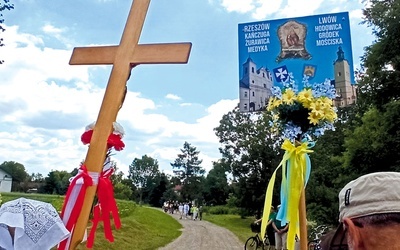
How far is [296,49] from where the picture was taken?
25.8ft

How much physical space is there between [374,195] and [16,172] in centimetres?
7810

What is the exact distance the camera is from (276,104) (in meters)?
4.46

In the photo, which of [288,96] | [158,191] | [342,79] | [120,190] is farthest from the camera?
[158,191]

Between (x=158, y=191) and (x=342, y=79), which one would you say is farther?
(x=158, y=191)

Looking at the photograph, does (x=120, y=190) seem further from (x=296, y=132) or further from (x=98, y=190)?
(x=98, y=190)

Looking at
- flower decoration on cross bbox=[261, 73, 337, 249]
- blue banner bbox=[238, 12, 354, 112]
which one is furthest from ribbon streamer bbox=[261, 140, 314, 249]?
blue banner bbox=[238, 12, 354, 112]

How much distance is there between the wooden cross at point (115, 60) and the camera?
2.41m

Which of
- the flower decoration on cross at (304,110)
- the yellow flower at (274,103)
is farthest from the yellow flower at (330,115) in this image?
the yellow flower at (274,103)

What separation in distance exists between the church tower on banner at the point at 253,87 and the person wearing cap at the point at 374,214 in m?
7.51

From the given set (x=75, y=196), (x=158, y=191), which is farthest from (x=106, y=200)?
(x=158, y=191)

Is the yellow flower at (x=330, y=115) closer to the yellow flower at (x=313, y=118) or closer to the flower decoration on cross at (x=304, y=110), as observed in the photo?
the flower decoration on cross at (x=304, y=110)

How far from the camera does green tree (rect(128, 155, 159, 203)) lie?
84125 millimetres

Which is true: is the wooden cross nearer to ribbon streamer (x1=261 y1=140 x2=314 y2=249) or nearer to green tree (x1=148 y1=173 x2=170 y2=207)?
ribbon streamer (x1=261 y1=140 x2=314 y2=249)

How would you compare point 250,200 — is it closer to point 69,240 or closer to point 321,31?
point 321,31
